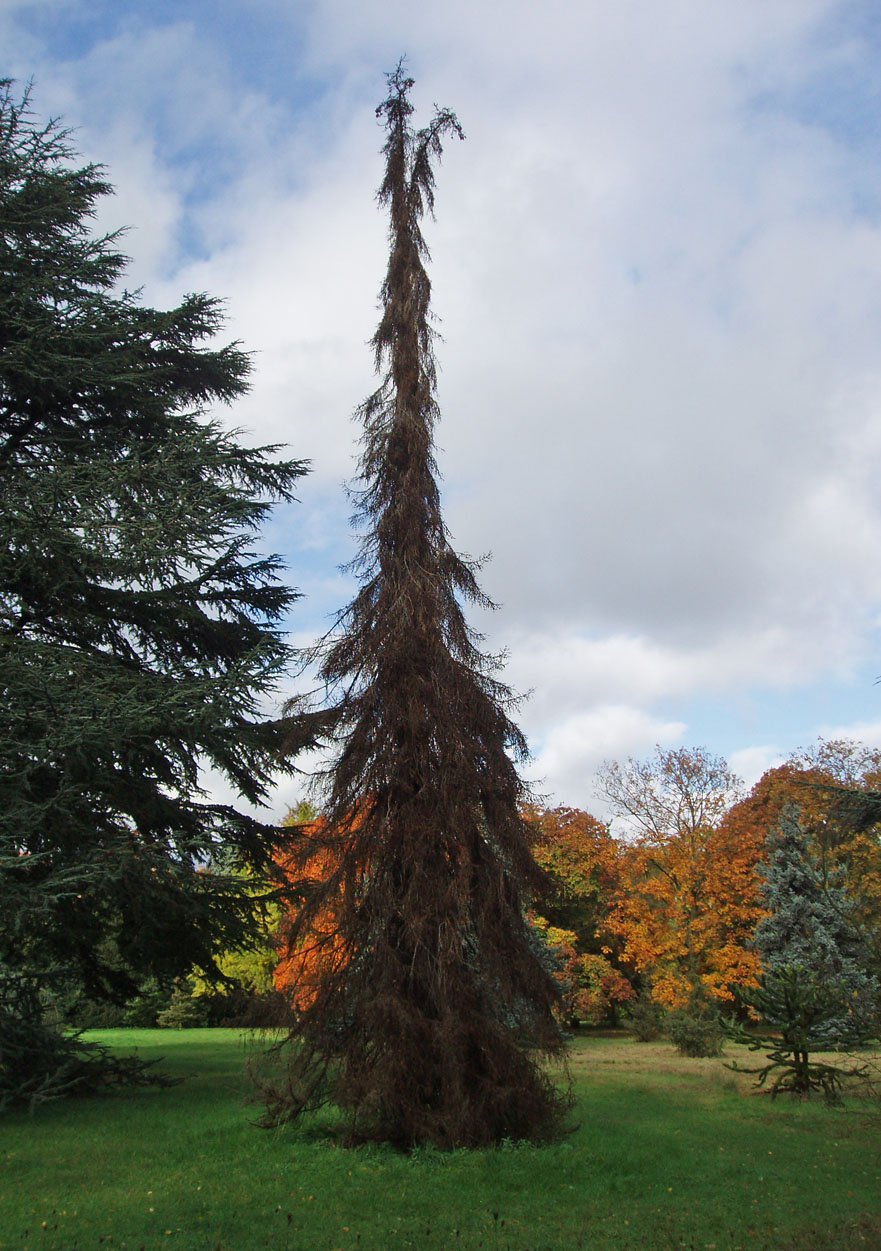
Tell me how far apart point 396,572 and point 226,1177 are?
719 cm

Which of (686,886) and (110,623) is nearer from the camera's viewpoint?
(110,623)

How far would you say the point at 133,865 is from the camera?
36.8ft

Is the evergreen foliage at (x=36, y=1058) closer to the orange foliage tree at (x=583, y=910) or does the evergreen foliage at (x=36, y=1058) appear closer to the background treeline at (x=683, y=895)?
the background treeline at (x=683, y=895)

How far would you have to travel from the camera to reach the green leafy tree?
11148 millimetres

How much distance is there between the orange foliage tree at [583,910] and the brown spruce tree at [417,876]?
69.1 ft

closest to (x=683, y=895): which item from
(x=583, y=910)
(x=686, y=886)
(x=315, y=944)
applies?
(x=686, y=886)

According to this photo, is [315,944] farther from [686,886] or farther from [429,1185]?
[686,886]

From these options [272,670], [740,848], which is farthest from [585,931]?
[272,670]

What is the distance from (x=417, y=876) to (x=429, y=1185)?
3129mm

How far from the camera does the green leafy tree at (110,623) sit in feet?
36.6

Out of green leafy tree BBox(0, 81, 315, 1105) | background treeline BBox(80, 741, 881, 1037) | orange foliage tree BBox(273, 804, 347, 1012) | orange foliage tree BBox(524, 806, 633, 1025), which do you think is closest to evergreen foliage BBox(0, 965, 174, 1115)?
green leafy tree BBox(0, 81, 315, 1105)

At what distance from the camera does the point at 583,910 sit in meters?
38.4

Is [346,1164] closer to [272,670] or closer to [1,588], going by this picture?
[272,670]

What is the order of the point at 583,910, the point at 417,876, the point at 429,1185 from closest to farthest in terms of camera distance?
the point at 429,1185
the point at 417,876
the point at 583,910
